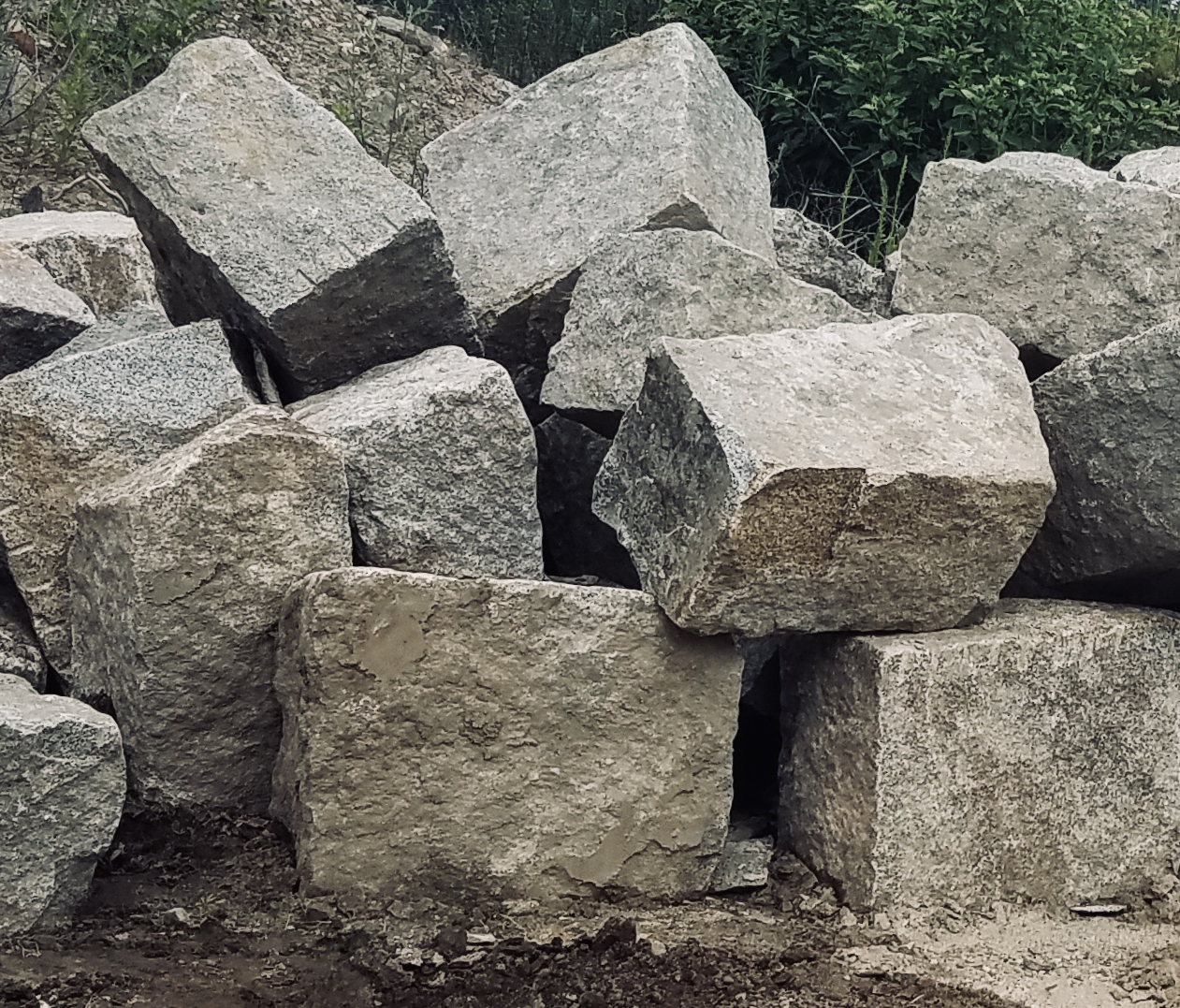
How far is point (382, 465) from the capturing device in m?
2.78

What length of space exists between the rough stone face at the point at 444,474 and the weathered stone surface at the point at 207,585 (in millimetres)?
85

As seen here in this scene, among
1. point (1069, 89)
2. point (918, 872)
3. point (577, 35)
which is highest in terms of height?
point (577, 35)

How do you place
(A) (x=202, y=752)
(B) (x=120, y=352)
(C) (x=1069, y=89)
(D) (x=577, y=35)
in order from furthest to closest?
(D) (x=577, y=35) < (C) (x=1069, y=89) < (B) (x=120, y=352) < (A) (x=202, y=752)

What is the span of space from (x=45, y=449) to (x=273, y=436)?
53cm

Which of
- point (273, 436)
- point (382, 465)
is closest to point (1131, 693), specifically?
point (382, 465)

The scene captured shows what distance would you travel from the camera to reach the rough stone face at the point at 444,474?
278 cm

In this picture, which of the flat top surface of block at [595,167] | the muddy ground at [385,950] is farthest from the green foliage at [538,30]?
the muddy ground at [385,950]

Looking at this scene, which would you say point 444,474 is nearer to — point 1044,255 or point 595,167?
point 595,167

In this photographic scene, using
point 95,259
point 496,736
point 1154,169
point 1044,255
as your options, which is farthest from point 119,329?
point 1154,169

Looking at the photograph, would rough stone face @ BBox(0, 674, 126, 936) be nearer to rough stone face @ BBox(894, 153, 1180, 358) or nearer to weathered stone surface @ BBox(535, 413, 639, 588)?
weathered stone surface @ BBox(535, 413, 639, 588)

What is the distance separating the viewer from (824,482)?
241 cm

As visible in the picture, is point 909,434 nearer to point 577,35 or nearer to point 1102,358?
point 1102,358

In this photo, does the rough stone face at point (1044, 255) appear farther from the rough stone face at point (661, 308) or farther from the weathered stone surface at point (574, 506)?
the weathered stone surface at point (574, 506)

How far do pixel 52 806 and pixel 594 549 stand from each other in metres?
1.30
